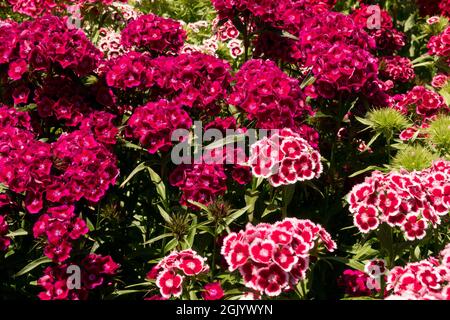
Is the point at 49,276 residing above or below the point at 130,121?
below

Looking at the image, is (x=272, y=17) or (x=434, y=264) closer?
(x=434, y=264)

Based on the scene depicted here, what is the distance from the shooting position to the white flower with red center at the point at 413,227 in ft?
9.83

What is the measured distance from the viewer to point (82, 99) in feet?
12.9

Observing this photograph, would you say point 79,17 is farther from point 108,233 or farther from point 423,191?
point 423,191

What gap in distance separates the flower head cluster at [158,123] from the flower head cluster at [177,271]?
0.70m

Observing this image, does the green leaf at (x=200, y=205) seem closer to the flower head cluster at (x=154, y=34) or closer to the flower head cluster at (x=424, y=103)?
the flower head cluster at (x=154, y=34)

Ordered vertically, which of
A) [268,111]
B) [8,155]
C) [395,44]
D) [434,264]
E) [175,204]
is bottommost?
[434,264]

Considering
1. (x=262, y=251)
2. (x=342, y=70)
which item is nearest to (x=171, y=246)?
(x=262, y=251)

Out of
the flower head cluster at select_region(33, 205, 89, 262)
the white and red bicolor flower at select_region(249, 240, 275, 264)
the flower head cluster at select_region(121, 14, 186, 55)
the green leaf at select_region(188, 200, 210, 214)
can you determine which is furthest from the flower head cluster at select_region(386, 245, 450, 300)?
the flower head cluster at select_region(121, 14, 186, 55)

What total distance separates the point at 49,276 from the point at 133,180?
0.91 metres

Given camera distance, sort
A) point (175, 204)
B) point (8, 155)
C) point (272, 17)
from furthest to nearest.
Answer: point (272, 17) → point (175, 204) → point (8, 155)

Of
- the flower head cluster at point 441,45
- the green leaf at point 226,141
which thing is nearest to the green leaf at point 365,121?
the green leaf at point 226,141

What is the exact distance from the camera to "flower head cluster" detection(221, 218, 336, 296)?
104 inches
